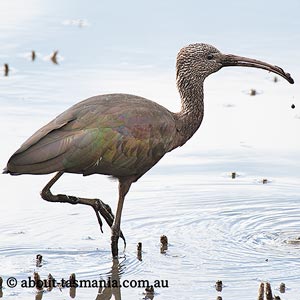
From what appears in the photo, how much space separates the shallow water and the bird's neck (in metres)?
0.89

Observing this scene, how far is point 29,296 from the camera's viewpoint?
9156 mm

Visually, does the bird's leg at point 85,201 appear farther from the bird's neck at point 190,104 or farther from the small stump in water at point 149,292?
the small stump in water at point 149,292

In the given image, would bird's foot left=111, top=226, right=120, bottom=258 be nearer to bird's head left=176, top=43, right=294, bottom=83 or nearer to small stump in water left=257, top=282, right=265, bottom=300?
bird's head left=176, top=43, right=294, bottom=83

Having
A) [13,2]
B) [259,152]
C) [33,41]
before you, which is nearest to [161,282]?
[259,152]

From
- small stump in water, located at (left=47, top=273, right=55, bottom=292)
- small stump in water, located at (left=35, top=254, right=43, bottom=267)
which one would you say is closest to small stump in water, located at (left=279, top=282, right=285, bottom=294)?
small stump in water, located at (left=47, top=273, right=55, bottom=292)

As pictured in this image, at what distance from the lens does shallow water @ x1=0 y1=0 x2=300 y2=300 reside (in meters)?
9.92

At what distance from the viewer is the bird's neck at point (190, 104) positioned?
1062cm

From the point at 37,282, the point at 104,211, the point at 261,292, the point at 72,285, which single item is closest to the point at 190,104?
the point at 104,211

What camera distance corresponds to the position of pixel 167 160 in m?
12.6

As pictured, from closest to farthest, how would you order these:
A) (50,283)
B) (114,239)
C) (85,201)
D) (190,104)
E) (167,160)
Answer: (50,283) < (114,239) < (85,201) < (190,104) < (167,160)

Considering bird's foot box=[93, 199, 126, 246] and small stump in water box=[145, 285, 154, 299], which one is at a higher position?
bird's foot box=[93, 199, 126, 246]

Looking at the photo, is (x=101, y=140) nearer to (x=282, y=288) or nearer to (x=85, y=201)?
(x=85, y=201)

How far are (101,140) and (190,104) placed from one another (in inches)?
46.2

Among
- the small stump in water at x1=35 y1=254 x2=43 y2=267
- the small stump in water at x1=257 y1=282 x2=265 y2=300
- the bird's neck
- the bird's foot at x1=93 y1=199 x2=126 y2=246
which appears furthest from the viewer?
the bird's neck
